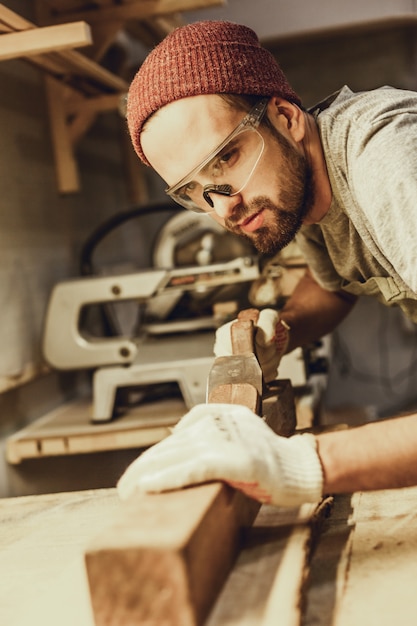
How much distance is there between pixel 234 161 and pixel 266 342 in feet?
1.36

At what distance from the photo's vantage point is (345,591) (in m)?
0.86

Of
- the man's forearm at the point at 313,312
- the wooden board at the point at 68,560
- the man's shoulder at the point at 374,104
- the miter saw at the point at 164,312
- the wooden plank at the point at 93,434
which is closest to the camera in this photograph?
the wooden board at the point at 68,560

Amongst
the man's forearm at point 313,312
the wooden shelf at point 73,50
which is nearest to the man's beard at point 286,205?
the man's forearm at point 313,312

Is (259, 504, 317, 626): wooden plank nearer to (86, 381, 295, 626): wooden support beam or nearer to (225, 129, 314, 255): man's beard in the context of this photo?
(86, 381, 295, 626): wooden support beam

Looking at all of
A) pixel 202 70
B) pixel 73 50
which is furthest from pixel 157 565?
pixel 73 50

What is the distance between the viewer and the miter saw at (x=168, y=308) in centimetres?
214

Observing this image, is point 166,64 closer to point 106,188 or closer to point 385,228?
point 385,228

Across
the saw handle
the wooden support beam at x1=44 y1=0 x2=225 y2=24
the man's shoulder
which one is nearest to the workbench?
the saw handle

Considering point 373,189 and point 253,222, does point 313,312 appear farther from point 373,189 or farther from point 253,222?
point 373,189

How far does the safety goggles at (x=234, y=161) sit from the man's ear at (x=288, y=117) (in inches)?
1.5

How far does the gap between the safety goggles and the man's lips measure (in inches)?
2.4

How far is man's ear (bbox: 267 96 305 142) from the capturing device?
137 cm

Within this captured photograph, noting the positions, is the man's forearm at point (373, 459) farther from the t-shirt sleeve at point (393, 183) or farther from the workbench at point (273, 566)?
the t-shirt sleeve at point (393, 183)

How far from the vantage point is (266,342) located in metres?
1.50
